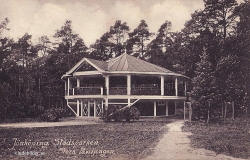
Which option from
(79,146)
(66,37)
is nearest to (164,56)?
(66,37)

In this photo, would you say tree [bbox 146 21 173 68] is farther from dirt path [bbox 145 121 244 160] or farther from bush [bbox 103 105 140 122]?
dirt path [bbox 145 121 244 160]

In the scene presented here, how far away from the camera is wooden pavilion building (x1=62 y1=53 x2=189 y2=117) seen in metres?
27.9

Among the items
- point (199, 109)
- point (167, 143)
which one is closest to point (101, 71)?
point (199, 109)

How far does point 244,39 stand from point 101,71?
12764 mm

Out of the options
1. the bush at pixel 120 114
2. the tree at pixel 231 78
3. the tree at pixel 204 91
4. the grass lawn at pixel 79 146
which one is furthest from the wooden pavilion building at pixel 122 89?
the grass lawn at pixel 79 146

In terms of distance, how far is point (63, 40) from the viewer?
44.7 m

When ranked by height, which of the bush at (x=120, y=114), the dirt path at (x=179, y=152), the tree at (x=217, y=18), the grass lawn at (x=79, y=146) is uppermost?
the tree at (x=217, y=18)

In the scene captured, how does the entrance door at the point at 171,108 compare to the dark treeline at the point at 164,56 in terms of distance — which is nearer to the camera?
the dark treeline at the point at 164,56

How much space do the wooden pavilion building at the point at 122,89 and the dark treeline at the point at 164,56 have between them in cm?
355

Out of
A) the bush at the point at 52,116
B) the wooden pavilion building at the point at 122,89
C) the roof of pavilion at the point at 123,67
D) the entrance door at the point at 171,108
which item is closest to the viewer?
the bush at the point at 52,116

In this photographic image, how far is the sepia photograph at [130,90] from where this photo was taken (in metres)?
13.7

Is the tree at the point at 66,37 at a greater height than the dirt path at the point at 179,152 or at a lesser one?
greater

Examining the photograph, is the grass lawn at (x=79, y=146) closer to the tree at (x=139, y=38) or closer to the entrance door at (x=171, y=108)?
the entrance door at (x=171, y=108)

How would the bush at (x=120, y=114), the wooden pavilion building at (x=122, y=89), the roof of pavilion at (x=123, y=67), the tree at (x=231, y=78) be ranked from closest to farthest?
the bush at (x=120, y=114), the tree at (x=231, y=78), the wooden pavilion building at (x=122, y=89), the roof of pavilion at (x=123, y=67)
